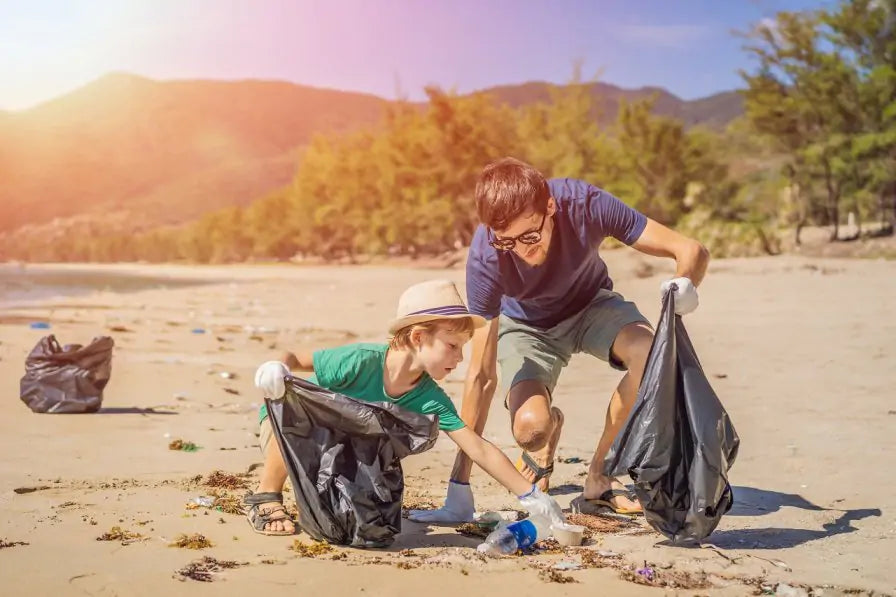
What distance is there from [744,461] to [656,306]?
862cm

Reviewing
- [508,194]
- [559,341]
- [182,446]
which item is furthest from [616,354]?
[182,446]

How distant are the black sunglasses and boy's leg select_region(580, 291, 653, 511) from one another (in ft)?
2.04

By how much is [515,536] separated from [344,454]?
717mm

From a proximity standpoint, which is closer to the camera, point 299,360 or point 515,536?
point 515,536

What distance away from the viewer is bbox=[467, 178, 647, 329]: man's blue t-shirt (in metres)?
4.16

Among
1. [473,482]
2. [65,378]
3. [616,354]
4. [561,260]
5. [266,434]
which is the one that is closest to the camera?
[266,434]

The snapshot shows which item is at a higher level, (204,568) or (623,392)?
(623,392)

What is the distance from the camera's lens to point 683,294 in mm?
3816

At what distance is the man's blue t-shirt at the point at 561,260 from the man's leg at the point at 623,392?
1.08 feet

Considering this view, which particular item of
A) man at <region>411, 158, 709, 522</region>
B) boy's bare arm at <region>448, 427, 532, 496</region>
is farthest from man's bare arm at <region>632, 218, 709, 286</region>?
boy's bare arm at <region>448, 427, 532, 496</region>

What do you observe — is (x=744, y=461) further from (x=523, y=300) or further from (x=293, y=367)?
(x=293, y=367)

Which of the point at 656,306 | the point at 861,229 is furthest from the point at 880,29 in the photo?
the point at 656,306

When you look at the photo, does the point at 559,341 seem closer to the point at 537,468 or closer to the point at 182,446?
the point at 537,468

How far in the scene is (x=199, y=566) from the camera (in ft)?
10.6
